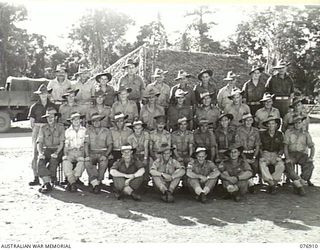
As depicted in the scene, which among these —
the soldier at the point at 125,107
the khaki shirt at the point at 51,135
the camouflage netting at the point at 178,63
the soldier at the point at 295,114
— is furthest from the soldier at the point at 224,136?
the camouflage netting at the point at 178,63

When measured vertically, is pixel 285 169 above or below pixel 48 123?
below

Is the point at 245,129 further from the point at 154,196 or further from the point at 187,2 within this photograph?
the point at 187,2

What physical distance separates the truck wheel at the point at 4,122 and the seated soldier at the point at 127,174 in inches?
261

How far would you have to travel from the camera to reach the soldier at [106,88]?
15.7 feet

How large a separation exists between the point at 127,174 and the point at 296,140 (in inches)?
66.6

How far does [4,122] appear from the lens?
33.7 ft

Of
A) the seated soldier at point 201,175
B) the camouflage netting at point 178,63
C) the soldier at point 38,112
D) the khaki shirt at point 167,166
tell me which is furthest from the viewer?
the camouflage netting at point 178,63

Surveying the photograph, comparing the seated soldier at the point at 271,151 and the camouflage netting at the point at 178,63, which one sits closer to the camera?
the seated soldier at the point at 271,151

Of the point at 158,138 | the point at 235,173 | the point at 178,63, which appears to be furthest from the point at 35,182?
the point at 178,63

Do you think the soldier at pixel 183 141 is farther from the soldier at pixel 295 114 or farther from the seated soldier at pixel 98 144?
the soldier at pixel 295 114

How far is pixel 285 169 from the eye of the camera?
14.9 ft

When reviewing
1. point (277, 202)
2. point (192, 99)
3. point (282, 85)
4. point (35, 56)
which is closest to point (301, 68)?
point (282, 85)

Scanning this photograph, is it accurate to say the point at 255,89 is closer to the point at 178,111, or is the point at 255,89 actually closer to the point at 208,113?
the point at 208,113

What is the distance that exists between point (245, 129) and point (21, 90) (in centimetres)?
803
